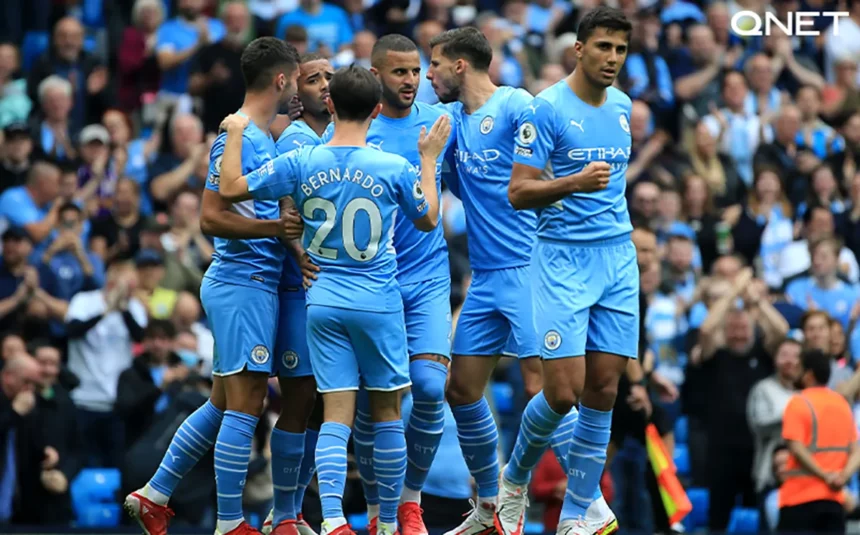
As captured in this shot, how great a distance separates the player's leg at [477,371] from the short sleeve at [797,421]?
419 cm

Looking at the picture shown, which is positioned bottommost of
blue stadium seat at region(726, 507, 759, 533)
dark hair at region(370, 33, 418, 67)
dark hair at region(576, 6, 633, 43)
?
blue stadium seat at region(726, 507, 759, 533)

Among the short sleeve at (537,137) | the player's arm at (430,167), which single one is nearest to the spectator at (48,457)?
the player's arm at (430,167)

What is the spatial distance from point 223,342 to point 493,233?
6.13ft

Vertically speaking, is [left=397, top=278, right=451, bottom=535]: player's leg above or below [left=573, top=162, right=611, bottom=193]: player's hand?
below

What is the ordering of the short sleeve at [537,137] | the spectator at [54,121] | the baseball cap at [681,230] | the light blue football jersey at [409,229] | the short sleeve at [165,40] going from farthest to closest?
1. the short sleeve at [165,40]
2. the spectator at [54,121]
3. the baseball cap at [681,230]
4. the light blue football jersey at [409,229]
5. the short sleeve at [537,137]

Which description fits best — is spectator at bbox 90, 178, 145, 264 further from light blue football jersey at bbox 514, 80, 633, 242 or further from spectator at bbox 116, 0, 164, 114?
light blue football jersey at bbox 514, 80, 633, 242

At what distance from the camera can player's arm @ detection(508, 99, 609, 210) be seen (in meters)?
9.68

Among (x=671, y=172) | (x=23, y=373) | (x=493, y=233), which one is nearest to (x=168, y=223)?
(x=23, y=373)

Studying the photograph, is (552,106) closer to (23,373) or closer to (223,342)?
(223,342)

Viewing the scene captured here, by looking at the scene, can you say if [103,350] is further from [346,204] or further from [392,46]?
[346,204]

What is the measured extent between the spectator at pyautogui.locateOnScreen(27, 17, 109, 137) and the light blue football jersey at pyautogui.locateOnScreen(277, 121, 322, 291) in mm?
8511

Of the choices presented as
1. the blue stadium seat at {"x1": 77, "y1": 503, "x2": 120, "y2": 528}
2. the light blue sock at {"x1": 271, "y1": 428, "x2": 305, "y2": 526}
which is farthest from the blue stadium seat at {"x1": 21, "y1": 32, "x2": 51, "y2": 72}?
the light blue sock at {"x1": 271, "y1": 428, "x2": 305, "y2": 526}

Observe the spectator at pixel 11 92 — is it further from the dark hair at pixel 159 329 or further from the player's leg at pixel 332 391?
the player's leg at pixel 332 391

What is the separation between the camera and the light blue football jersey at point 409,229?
10242mm
